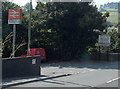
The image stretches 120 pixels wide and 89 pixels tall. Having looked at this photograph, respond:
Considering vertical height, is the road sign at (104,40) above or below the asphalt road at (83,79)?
above

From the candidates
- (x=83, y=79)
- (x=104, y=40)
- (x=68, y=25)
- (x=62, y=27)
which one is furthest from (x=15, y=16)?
(x=104, y=40)

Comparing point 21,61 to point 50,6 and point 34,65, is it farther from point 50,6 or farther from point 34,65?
point 50,6

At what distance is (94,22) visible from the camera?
33.5 m

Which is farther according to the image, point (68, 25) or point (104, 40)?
point (104, 40)

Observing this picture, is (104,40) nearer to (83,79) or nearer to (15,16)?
(15,16)

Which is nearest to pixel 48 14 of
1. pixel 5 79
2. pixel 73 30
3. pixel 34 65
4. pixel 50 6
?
pixel 50 6

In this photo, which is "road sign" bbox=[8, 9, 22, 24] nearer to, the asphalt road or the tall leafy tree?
the asphalt road

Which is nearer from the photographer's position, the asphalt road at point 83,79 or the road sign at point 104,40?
the asphalt road at point 83,79

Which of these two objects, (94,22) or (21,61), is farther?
(94,22)

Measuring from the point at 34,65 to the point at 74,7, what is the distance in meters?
15.5

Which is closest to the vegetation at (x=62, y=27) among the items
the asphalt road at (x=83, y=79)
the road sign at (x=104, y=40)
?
the road sign at (x=104, y=40)

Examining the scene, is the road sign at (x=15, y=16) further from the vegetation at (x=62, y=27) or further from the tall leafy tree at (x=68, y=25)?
the tall leafy tree at (x=68, y=25)

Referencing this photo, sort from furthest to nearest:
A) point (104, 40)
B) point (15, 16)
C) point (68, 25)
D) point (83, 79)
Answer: point (104, 40) → point (68, 25) → point (15, 16) → point (83, 79)

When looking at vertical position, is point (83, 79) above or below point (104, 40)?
below
